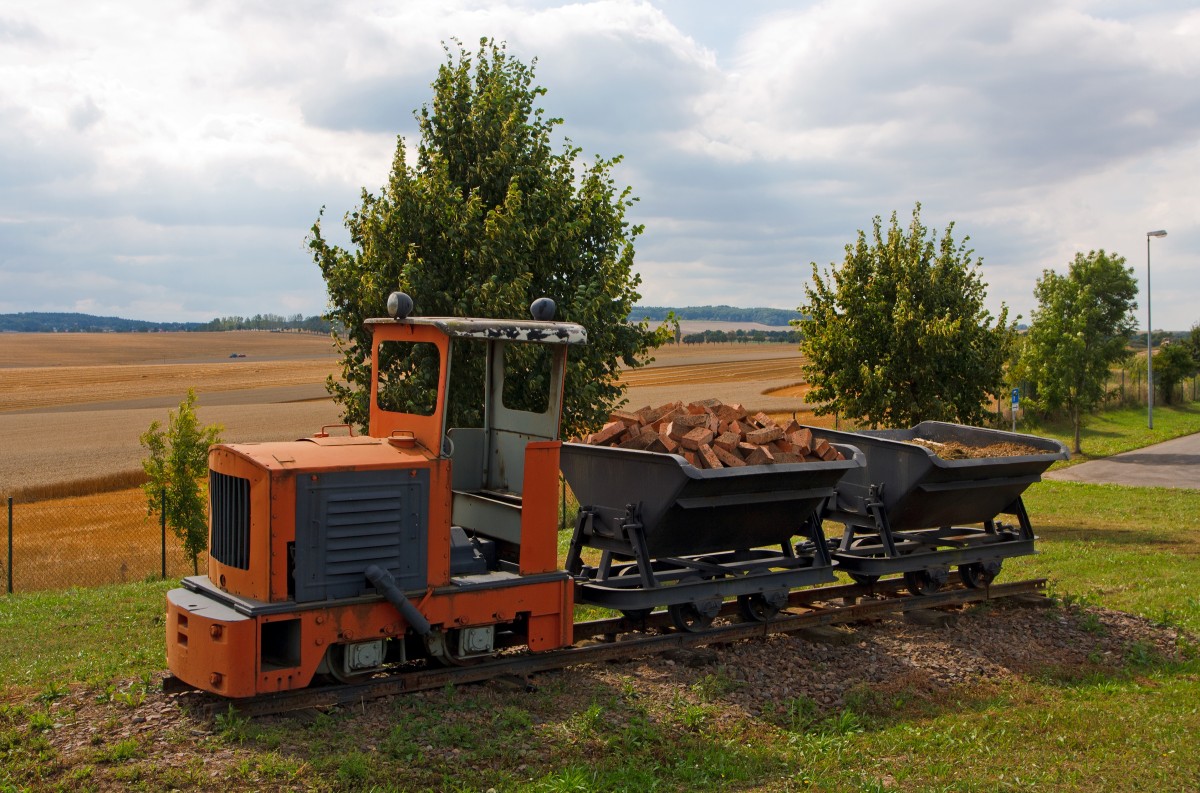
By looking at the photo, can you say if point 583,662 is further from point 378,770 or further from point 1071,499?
point 1071,499

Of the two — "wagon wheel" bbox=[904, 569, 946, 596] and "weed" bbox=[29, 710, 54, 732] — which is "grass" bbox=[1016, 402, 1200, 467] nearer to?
"wagon wheel" bbox=[904, 569, 946, 596]

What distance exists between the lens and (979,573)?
11.3m

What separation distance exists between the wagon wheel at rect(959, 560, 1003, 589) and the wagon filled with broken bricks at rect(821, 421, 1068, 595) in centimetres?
1

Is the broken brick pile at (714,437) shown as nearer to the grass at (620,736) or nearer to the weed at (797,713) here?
the grass at (620,736)

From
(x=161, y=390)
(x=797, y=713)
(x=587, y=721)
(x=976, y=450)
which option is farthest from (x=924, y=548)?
(x=161, y=390)

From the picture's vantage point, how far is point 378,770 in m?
5.95

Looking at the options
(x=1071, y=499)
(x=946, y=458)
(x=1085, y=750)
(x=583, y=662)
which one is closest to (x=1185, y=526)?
(x=1071, y=499)

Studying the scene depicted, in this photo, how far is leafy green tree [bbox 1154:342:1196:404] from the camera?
53.7 meters

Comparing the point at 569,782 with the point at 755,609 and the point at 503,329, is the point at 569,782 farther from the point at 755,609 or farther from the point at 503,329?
the point at 755,609

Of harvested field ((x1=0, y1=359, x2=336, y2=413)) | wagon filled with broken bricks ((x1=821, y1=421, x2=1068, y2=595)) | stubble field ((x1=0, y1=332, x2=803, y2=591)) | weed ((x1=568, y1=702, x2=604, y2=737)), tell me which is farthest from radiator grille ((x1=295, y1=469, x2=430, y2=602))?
harvested field ((x1=0, y1=359, x2=336, y2=413))

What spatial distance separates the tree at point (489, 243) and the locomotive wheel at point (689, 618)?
14.3ft

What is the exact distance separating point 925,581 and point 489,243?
6.55 meters

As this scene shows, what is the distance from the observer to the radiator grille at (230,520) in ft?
22.9

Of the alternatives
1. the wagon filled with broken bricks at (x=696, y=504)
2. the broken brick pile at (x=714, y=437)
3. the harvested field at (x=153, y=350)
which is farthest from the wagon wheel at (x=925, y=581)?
the harvested field at (x=153, y=350)
